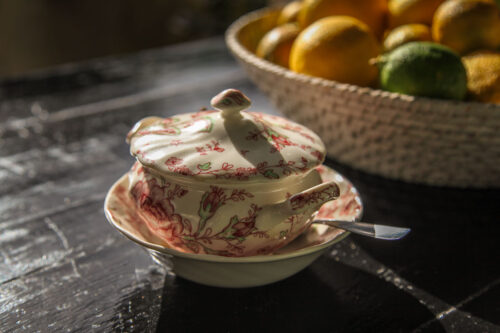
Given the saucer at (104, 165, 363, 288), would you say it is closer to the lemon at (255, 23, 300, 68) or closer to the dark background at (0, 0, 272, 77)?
the lemon at (255, 23, 300, 68)

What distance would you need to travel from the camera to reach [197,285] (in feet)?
1.30

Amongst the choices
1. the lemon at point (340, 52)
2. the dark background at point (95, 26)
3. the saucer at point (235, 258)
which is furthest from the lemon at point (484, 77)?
the dark background at point (95, 26)

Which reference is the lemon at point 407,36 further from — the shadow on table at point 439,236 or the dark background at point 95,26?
the dark background at point 95,26

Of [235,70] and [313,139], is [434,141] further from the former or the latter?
[235,70]

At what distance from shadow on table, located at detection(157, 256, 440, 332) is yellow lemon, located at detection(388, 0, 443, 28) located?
41 cm

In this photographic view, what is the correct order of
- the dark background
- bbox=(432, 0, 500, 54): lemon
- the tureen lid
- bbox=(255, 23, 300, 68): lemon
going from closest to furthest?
the tureen lid → bbox=(432, 0, 500, 54): lemon → bbox=(255, 23, 300, 68): lemon → the dark background

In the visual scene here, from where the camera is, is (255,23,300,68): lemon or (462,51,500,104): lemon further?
(255,23,300,68): lemon

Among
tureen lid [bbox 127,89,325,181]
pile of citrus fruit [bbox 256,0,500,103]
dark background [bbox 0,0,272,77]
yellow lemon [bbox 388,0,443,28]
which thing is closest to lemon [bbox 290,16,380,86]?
pile of citrus fruit [bbox 256,0,500,103]

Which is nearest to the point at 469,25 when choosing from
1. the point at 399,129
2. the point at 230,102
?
the point at 399,129

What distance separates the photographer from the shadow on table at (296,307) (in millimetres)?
360

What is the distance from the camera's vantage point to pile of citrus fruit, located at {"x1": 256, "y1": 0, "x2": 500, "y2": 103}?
0.52 metres

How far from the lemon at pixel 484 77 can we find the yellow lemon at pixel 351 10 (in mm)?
183

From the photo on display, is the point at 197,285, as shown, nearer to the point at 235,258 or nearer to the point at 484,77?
the point at 235,258

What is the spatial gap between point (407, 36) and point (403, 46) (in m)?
0.07
